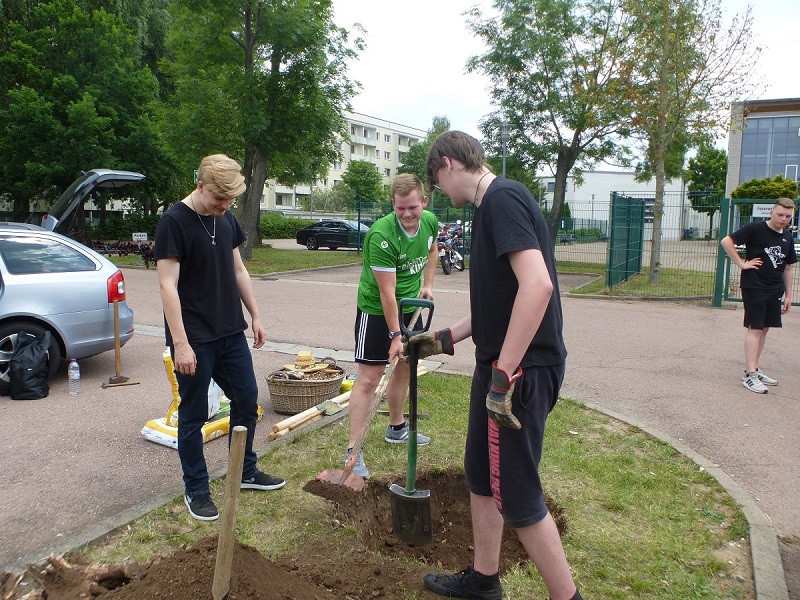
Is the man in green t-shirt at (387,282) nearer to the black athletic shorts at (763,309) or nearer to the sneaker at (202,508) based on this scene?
the sneaker at (202,508)

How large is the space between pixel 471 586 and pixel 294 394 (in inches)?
120

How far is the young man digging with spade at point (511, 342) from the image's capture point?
237 centimetres

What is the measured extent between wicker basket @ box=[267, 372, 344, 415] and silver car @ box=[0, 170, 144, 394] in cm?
218

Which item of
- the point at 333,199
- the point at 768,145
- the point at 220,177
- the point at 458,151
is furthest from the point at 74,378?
the point at 333,199

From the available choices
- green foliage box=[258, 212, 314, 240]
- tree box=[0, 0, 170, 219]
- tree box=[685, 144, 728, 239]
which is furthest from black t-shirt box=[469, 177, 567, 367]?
tree box=[685, 144, 728, 239]

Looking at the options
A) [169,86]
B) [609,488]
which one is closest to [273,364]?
[609,488]

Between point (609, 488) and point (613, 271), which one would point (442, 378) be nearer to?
point (609, 488)

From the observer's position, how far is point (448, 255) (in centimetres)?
1970

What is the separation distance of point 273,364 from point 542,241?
18.4 feet

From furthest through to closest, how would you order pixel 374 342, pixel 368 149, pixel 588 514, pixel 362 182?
pixel 368 149
pixel 362 182
pixel 374 342
pixel 588 514

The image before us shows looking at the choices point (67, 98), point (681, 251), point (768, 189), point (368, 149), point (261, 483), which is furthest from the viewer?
point (368, 149)

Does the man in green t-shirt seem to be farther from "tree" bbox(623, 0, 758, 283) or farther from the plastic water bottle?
"tree" bbox(623, 0, 758, 283)

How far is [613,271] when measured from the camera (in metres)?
15.6

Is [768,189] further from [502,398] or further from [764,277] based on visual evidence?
[502,398]
